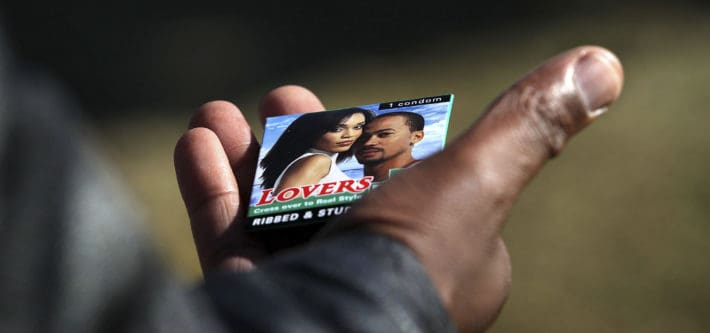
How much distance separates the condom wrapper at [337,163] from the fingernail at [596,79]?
0.23m

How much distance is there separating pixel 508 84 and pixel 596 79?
5.37 feet

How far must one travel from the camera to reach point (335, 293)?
0.81m

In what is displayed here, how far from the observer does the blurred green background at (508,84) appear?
2.13 m

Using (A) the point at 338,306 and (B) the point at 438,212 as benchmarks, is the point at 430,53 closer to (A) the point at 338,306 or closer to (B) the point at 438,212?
(B) the point at 438,212

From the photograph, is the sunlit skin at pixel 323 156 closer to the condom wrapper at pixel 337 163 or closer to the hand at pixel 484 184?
the condom wrapper at pixel 337 163

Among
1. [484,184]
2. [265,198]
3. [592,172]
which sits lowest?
[592,172]

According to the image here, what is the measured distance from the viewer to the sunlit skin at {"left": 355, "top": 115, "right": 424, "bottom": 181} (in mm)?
1252

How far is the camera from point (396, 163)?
1.25 metres

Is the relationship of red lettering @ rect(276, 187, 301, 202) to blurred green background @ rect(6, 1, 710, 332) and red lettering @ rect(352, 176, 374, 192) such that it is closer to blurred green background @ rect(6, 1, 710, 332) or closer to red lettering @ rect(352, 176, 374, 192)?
red lettering @ rect(352, 176, 374, 192)

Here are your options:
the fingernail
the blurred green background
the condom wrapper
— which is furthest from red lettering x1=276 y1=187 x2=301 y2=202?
the blurred green background

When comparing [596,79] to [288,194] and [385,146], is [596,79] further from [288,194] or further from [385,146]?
[288,194]

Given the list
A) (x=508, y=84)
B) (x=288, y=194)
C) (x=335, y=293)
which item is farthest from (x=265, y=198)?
(x=508, y=84)

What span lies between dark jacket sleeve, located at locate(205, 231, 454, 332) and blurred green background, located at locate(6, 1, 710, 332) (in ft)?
4.10

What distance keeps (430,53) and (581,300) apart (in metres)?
1.04
